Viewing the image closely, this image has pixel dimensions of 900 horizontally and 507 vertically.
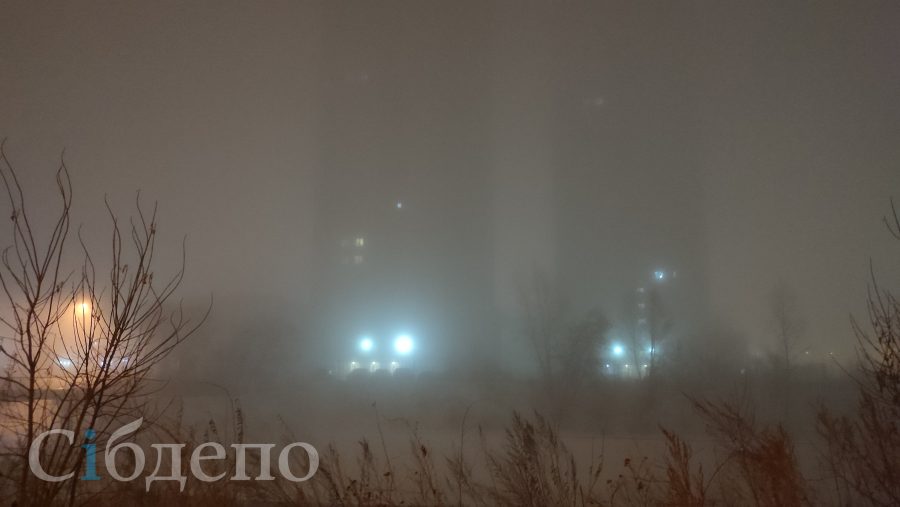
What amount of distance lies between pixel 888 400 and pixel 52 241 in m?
6.22

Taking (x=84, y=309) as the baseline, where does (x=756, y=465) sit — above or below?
below

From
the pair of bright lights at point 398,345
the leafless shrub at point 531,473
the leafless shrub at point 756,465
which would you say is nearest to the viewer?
the leafless shrub at point 756,465

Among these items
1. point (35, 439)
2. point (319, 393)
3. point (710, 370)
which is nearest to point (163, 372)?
point (319, 393)

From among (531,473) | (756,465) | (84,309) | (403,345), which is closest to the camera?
(84,309)

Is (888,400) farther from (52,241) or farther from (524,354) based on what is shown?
(524,354)

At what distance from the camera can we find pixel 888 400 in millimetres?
4840

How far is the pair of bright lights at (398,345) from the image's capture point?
24.2 metres

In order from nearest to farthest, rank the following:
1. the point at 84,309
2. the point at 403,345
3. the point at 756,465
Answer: the point at 84,309, the point at 756,465, the point at 403,345

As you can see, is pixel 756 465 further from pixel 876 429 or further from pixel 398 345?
pixel 398 345

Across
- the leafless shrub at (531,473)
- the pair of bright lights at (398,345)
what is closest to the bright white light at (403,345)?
the pair of bright lights at (398,345)

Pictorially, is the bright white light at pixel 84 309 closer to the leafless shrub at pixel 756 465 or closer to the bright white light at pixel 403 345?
the leafless shrub at pixel 756 465

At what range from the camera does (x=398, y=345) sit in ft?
81.6

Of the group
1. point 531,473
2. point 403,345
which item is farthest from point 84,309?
point 403,345

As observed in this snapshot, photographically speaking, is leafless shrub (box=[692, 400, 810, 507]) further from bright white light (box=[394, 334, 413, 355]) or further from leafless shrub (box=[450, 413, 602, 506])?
bright white light (box=[394, 334, 413, 355])
